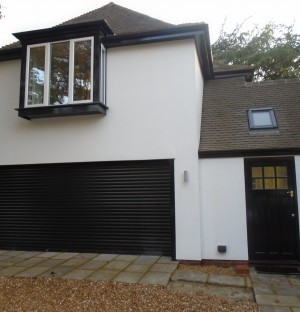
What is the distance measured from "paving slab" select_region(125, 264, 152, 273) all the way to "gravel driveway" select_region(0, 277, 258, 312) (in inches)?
30.6

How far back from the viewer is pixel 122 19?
9062 millimetres

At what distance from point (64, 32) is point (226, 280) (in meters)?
6.60

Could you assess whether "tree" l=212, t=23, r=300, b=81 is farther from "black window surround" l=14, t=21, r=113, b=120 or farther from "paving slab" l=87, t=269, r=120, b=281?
"paving slab" l=87, t=269, r=120, b=281

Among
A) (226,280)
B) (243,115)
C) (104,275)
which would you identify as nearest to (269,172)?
(243,115)

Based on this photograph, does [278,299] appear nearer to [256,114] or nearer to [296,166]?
[296,166]

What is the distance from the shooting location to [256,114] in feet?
25.7

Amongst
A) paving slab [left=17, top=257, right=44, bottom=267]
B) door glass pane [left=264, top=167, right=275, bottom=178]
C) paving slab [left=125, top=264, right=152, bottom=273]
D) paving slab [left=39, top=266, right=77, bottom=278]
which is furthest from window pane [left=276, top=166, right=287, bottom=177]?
paving slab [left=17, top=257, right=44, bottom=267]

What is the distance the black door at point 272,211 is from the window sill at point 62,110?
3.63m

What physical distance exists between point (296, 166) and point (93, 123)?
188 inches

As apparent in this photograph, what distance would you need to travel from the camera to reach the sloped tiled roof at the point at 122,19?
320 inches

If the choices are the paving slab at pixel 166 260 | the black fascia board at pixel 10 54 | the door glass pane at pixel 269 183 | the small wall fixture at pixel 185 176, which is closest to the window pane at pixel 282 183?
the door glass pane at pixel 269 183

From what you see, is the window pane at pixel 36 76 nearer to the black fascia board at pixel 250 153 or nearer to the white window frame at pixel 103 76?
the white window frame at pixel 103 76

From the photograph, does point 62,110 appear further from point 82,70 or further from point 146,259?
point 146,259

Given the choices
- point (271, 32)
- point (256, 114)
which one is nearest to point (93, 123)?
point (256, 114)
